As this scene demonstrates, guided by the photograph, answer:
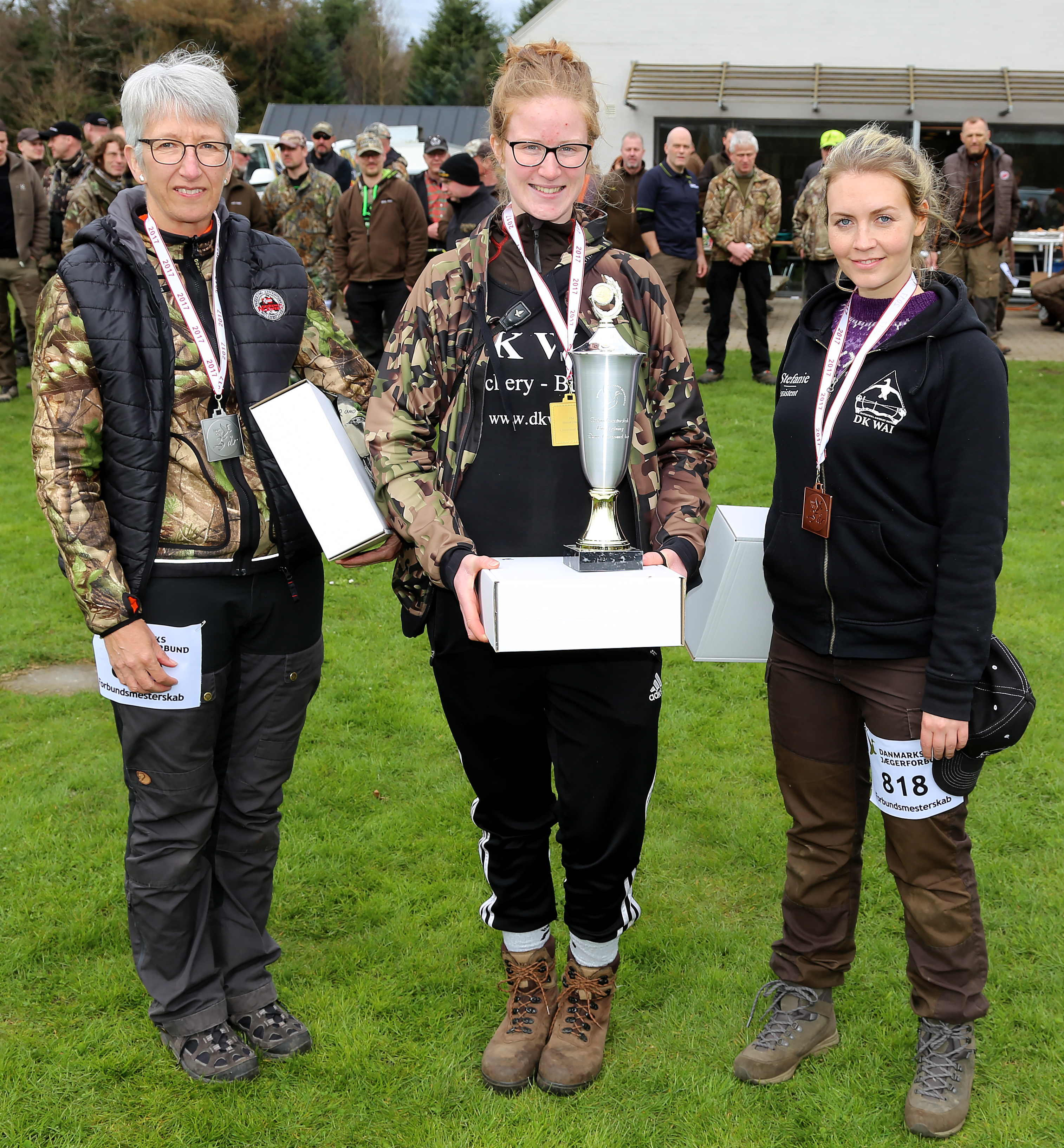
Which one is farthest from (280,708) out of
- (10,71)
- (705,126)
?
(10,71)

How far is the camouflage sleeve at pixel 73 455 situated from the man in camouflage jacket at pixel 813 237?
8.53 m

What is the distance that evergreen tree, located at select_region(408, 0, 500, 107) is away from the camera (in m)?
52.2

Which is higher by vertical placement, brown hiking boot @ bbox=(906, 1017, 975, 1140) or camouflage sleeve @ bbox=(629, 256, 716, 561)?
camouflage sleeve @ bbox=(629, 256, 716, 561)

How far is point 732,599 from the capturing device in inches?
113

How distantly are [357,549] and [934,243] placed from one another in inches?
61.4

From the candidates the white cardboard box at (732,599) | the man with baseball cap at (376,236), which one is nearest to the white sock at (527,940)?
the white cardboard box at (732,599)

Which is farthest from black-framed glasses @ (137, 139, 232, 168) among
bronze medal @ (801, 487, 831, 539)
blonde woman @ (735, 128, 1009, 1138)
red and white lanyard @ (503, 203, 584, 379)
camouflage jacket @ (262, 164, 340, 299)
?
camouflage jacket @ (262, 164, 340, 299)

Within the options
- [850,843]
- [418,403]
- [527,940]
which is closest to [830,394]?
[418,403]

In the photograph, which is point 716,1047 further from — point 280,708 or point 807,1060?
point 280,708

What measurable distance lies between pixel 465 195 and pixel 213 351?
782 cm

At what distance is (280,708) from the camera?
2859 mm

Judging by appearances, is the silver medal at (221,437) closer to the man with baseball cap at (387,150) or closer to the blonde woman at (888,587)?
the blonde woman at (888,587)

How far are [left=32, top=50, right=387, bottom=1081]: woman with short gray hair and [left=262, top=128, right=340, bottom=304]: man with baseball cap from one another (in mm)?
9318

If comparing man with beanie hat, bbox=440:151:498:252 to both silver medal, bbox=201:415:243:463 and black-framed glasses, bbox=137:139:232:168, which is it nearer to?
black-framed glasses, bbox=137:139:232:168
